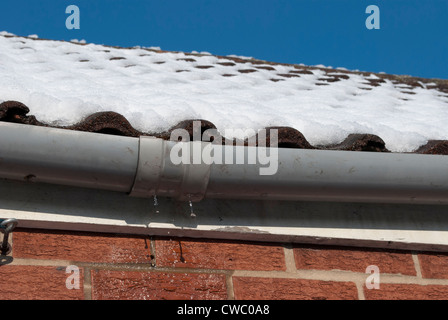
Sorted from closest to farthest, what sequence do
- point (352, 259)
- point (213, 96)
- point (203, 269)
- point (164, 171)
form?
point (164, 171), point (203, 269), point (352, 259), point (213, 96)

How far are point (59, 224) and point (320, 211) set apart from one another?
2.80 ft

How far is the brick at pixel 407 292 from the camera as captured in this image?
2154 mm

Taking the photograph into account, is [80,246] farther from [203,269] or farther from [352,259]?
[352,259]

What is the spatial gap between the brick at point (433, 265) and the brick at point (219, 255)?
516 mm

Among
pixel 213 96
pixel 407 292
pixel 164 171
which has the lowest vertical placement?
pixel 407 292

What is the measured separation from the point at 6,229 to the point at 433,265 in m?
1.42

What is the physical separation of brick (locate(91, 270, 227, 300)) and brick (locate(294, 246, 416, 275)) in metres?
0.30

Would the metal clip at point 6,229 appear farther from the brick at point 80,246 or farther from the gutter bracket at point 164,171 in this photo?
the gutter bracket at point 164,171

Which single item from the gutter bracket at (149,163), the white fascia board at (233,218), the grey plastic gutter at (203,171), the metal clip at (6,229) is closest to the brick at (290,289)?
the white fascia board at (233,218)

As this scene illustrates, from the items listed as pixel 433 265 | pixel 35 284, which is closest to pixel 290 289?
pixel 433 265

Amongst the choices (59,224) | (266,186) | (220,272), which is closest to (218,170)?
(266,186)

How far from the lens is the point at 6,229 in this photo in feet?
5.96
